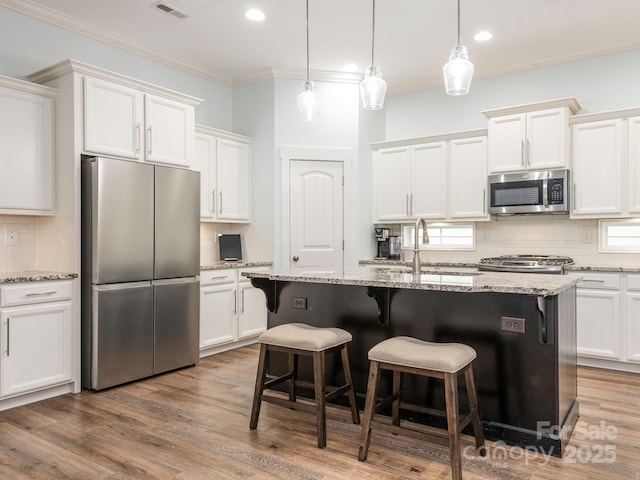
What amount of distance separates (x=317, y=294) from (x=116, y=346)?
164cm

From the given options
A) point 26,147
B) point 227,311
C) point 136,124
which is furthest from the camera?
point 227,311

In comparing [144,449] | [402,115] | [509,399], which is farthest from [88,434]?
[402,115]

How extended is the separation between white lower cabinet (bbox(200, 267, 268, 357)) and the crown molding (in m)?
2.22

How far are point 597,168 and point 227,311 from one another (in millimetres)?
3744

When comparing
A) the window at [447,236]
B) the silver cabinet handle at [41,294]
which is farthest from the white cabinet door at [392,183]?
the silver cabinet handle at [41,294]

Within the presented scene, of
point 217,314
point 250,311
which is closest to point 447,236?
point 250,311

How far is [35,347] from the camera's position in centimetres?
332

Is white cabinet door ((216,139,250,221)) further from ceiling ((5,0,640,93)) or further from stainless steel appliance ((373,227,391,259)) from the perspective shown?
stainless steel appliance ((373,227,391,259))

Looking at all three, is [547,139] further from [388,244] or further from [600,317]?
[388,244]

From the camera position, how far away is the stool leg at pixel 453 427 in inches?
85.7

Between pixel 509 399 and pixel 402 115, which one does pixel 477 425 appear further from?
pixel 402 115

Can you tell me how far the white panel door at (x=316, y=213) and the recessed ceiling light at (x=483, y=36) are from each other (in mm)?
1860

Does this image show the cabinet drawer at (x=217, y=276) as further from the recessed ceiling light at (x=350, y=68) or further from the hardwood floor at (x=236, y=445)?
the recessed ceiling light at (x=350, y=68)

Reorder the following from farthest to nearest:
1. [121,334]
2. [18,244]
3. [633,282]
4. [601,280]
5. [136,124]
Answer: [601,280] → [633,282] → [136,124] → [18,244] → [121,334]
